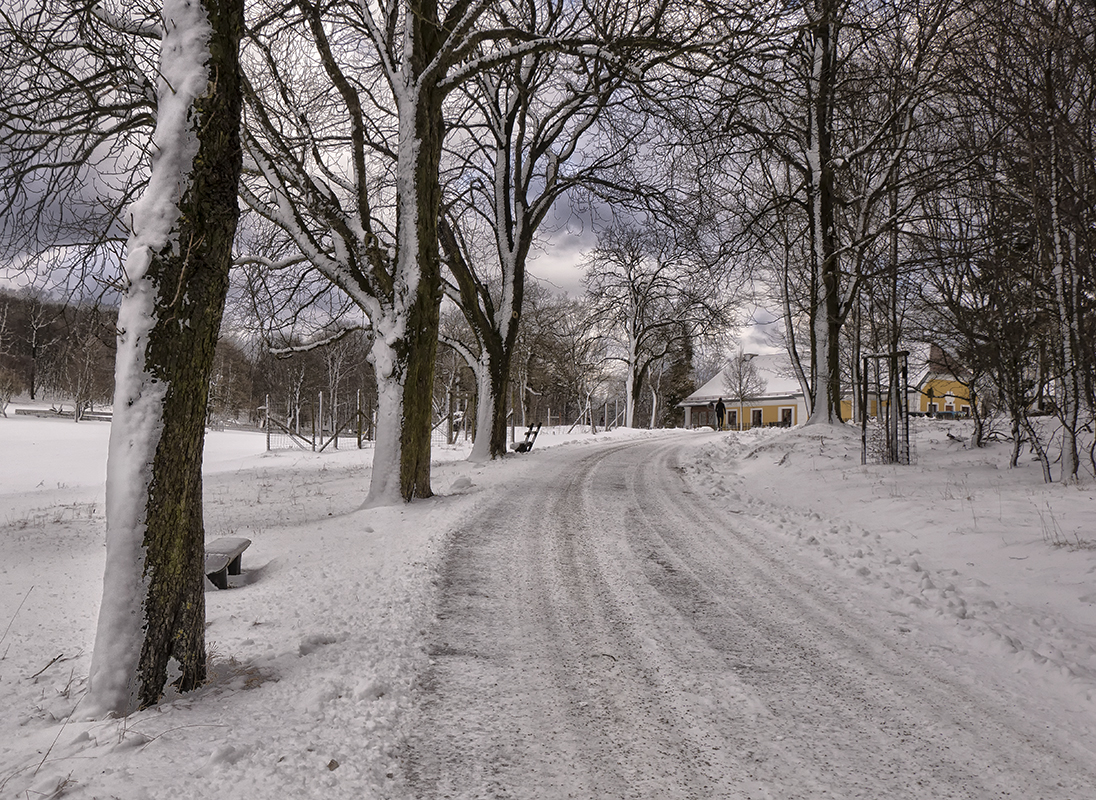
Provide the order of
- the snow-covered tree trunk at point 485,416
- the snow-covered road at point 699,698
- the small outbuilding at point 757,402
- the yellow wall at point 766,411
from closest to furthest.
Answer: the snow-covered road at point 699,698, the snow-covered tree trunk at point 485,416, the small outbuilding at point 757,402, the yellow wall at point 766,411

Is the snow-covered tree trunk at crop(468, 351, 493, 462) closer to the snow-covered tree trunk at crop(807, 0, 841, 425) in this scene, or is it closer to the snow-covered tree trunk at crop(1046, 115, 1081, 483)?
the snow-covered tree trunk at crop(807, 0, 841, 425)

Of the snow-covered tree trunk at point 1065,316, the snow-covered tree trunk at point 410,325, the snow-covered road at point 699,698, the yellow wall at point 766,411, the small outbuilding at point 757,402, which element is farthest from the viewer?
the yellow wall at point 766,411

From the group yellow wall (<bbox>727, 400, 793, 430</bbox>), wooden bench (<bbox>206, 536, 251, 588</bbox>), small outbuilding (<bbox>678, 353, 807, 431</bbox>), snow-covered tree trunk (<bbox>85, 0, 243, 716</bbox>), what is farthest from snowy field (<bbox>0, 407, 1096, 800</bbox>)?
yellow wall (<bbox>727, 400, 793, 430</bbox>)

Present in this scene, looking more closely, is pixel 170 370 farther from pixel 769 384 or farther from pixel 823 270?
→ pixel 769 384

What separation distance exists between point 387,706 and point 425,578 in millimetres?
2072

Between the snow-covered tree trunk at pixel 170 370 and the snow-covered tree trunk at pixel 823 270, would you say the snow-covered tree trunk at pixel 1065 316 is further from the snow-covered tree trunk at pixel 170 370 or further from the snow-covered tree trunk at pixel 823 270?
the snow-covered tree trunk at pixel 170 370

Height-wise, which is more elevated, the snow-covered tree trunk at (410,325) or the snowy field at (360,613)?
the snow-covered tree trunk at (410,325)

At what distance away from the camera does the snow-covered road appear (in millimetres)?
2307

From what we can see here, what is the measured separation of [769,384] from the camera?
50750 millimetres

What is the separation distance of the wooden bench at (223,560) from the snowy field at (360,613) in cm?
15

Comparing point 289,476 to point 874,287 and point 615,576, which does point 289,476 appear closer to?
point 615,576

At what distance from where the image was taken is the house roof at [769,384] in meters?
47.9

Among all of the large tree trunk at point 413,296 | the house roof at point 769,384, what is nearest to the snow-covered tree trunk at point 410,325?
the large tree trunk at point 413,296

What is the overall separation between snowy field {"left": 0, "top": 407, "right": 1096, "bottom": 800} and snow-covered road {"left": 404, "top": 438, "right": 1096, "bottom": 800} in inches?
7.8
